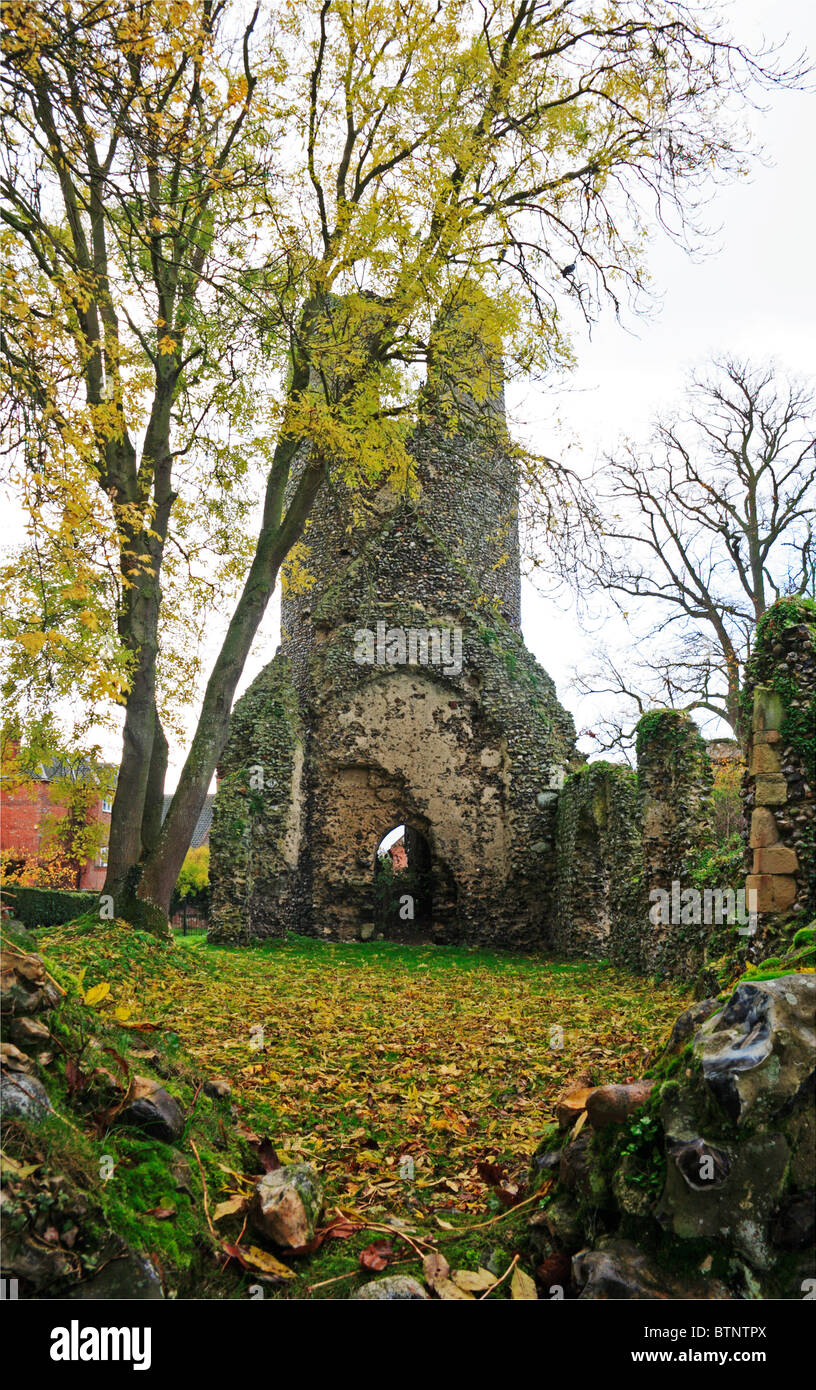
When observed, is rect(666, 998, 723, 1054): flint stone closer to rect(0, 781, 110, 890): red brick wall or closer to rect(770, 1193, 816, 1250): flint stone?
rect(770, 1193, 816, 1250): flint stone

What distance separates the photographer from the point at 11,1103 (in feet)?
8.25

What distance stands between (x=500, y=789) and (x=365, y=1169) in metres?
14.7

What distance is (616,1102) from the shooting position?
292 centimetres

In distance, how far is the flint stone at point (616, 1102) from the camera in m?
2.88

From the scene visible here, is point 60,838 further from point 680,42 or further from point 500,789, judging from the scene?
point 680,42

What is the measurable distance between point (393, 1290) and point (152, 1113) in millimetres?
1098

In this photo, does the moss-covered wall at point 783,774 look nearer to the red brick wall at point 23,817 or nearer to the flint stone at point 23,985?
the flint stone at point 23,985

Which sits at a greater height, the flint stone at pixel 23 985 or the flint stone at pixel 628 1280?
the flint stone at pixel 23 985

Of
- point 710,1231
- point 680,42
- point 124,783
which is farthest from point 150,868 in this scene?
point 680,42

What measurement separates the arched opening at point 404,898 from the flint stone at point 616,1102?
15.8 metres

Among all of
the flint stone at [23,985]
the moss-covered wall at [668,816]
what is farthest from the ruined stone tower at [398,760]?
the flint stone at [23,985]

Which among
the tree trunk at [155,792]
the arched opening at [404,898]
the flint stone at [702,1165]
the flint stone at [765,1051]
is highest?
the tree trunk at [155,792]

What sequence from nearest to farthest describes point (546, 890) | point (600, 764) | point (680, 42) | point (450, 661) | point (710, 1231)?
point (710, 1231) → point (680, 42) → point (600, 764) → point (546, 890) → point (450, 661)

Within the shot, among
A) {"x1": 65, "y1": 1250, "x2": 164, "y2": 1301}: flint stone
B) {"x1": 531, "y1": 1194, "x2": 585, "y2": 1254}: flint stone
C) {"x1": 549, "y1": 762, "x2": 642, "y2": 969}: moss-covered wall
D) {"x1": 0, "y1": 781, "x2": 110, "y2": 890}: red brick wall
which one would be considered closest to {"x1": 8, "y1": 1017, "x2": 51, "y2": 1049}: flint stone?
{"x1": 65, "y1": 1250, "x2": 164, "y2": 1301}: flint stone
